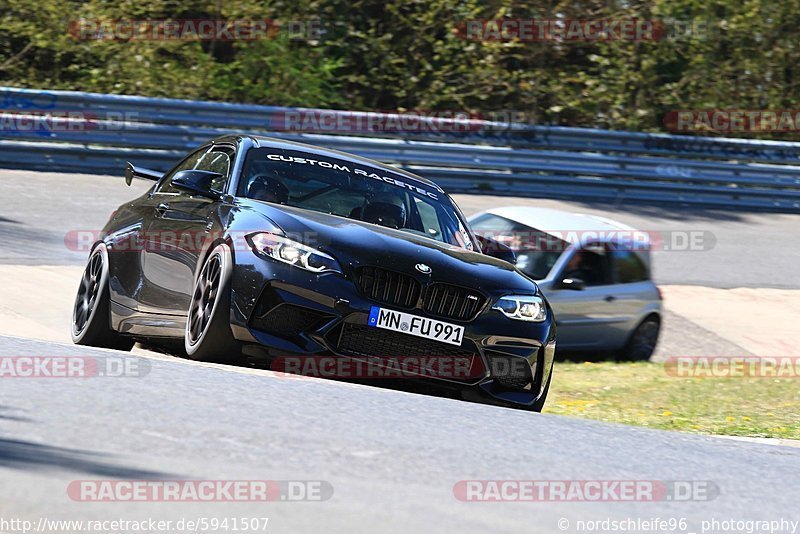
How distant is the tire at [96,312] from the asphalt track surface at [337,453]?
1718mm

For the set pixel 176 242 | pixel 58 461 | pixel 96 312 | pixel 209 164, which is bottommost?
pixel 96 312

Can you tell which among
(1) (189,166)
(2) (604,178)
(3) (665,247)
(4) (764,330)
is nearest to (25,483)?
(1) (189,166)

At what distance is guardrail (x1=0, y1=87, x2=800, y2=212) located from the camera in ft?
57.8

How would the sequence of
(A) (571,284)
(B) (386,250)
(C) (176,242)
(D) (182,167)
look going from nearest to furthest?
(B) (386,250) → (C) (176,242) → (D) (182,167) → (A) (571,284)

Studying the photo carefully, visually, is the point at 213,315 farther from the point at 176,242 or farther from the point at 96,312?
the point at 96,312

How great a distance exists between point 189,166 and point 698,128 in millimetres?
17140

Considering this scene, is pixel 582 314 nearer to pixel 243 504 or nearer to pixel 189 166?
pixel 189 166

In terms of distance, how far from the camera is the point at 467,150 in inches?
784

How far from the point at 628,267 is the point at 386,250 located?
7.03 metres

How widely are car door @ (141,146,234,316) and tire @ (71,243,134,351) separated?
571 mm

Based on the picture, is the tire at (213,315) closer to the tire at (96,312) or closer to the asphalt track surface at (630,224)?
the tire at (96,312)

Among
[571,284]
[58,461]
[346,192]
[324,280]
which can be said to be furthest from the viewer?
[571,284]

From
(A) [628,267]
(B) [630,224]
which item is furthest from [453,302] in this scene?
(B) [630,224]

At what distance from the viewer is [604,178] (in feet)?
68.4
